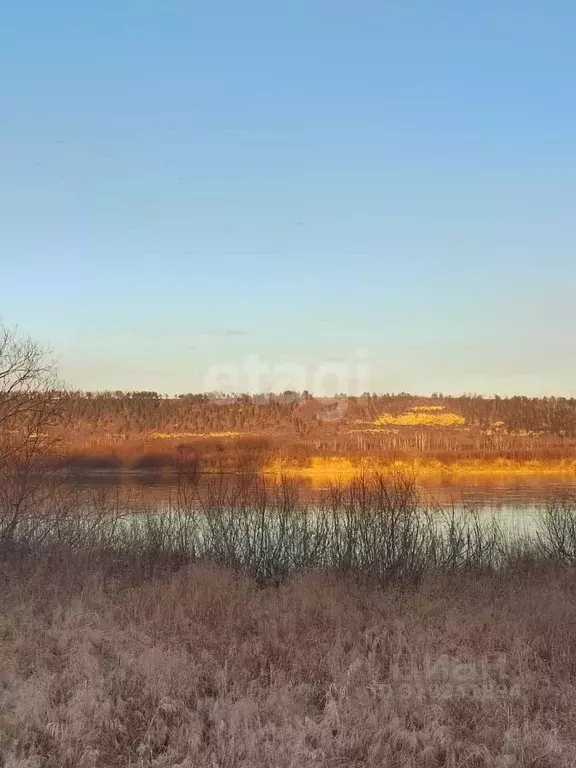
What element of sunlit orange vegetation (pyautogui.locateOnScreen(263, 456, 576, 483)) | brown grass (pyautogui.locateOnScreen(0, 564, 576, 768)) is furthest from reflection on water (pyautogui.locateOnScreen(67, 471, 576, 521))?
brown grass (pyautogui.locateOnScreen(0, 564, 576, 768))

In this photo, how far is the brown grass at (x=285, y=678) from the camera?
19.0ft

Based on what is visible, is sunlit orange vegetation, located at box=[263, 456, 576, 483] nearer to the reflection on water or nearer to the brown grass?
the reflection on water

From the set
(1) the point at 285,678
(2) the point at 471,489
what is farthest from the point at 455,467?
(1) the point at 285,678

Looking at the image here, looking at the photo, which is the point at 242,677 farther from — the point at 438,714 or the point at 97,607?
the point at 97,607

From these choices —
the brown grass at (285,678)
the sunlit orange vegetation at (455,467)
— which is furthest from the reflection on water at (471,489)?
the brown grass at (285,678)

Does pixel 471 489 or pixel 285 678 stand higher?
pixel 285 678

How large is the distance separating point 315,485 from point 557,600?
21.8m

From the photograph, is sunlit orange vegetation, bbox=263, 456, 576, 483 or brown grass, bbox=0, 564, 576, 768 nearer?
brown grass, bbox=0, 564, 576, 768

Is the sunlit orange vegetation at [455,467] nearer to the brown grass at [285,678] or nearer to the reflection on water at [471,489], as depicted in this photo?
the reflection on water at [471,489]

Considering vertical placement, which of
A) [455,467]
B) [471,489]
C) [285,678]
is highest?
[285,678]

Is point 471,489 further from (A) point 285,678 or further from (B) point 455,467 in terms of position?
(A) point 285,678

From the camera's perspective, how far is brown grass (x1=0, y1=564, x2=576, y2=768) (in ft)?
19.0

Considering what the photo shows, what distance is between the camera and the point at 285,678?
743 centimetres

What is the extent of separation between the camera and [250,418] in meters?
60.5
